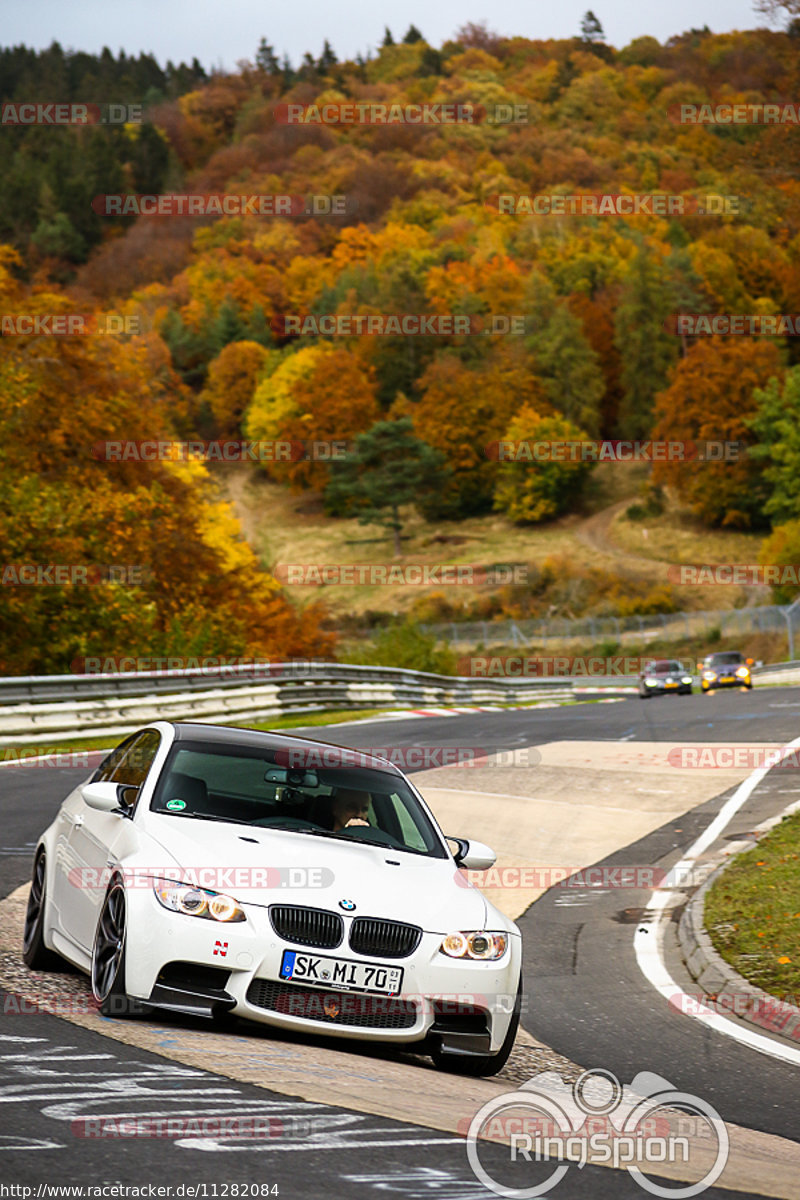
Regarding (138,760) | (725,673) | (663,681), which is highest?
(138,760)

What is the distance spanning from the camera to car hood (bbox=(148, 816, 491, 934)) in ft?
22.1

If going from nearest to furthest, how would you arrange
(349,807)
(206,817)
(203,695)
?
(206,817) < (349,807) < (203,695)

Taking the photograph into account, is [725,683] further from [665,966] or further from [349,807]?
[349,807]

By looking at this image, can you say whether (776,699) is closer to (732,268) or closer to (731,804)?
(731,804)

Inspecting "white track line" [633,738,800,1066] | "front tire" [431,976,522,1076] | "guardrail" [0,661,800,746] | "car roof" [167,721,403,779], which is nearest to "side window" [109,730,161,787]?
"car roof" [167,721,403,779]

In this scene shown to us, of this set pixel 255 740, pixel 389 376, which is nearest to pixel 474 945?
pixel 255 740

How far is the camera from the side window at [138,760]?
8000 mm

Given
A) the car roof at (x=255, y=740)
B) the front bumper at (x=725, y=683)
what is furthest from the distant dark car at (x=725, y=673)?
the car roof at (x=255, y=740)

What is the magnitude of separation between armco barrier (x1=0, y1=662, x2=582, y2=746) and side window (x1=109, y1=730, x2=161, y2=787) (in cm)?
1244

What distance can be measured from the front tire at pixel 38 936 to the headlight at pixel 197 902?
160cm

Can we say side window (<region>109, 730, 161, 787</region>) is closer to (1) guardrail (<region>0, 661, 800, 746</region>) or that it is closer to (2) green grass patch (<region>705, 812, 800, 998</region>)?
(2) green grass patch (<region>705, 812, 800, 998</region>)

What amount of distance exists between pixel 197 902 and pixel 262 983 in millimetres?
467

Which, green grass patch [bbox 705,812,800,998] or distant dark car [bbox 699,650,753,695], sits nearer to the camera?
green grass patch [bbox 705,812,800,998]

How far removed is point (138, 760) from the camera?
821 centimetres
